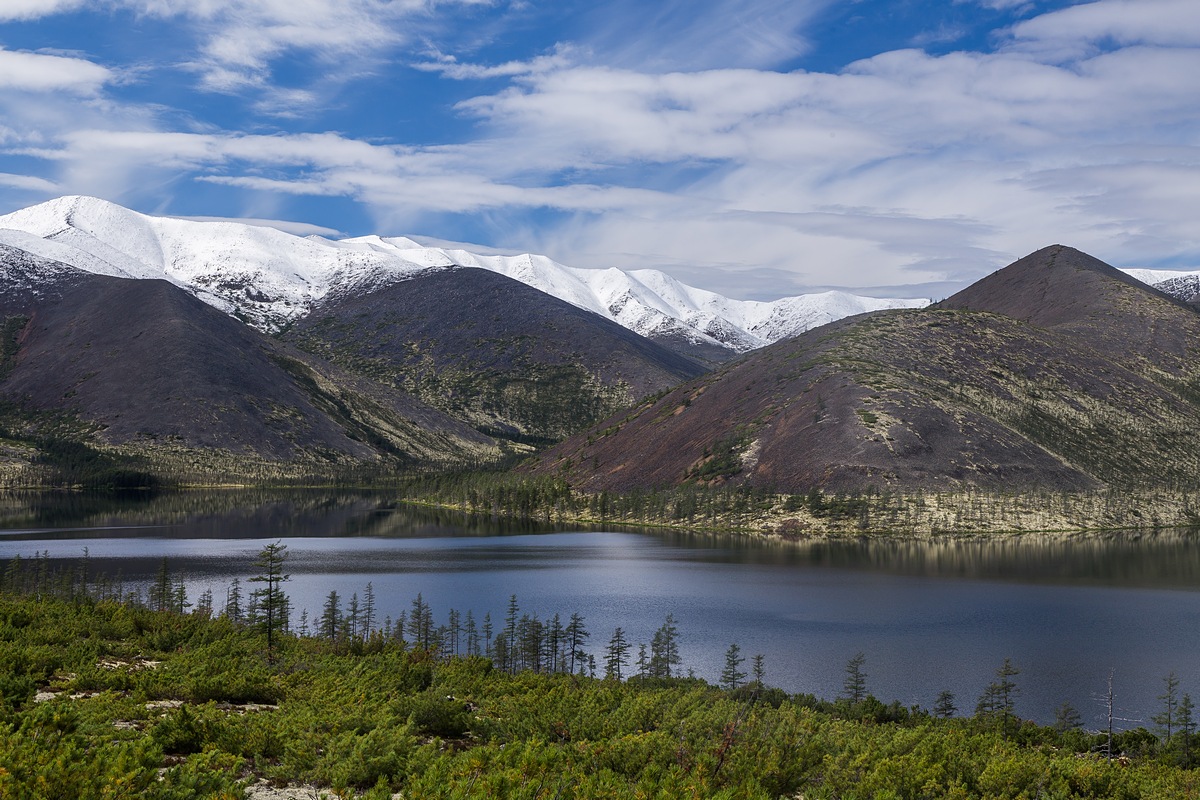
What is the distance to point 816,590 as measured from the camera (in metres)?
110

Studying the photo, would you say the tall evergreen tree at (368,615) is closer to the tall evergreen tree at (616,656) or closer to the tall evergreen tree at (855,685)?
the tall evergreen tree at (616,656)

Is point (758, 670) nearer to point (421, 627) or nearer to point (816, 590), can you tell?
point (421, 627)

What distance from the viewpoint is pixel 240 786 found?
19.2 metres

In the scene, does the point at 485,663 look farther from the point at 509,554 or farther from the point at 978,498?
the point at 978,498

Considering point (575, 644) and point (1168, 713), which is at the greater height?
point (1168, 713)

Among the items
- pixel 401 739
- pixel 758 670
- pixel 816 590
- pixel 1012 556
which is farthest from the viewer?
pixel 1012 556

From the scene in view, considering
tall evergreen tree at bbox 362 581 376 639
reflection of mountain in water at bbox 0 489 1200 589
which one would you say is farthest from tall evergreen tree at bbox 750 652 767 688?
reflection of mountain in water at bbox 0 489 1200 589

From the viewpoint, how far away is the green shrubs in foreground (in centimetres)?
1984

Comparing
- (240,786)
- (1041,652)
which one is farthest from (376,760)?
(1041,652)

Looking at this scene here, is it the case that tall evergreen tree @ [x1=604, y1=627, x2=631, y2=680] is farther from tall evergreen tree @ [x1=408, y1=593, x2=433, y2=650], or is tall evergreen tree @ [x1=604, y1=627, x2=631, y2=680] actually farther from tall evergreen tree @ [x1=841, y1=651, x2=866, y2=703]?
tall evergreen tree @ [x1=841, y1=651, x2=866, y2=703]

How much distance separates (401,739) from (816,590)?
305 ft

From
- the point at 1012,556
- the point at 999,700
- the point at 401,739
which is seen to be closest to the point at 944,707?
the point at 999,700

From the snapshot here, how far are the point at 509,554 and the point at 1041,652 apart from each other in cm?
8770

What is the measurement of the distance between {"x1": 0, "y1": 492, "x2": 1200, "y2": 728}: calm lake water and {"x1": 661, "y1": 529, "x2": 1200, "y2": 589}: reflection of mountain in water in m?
0.47
